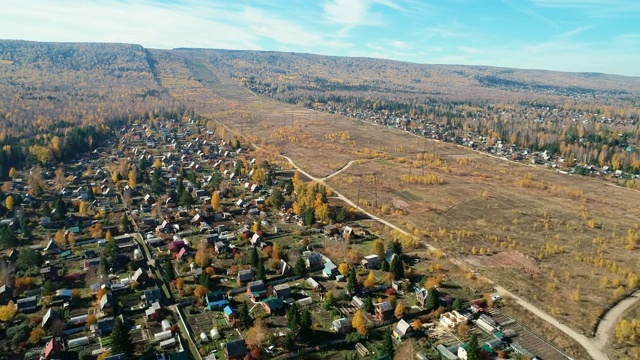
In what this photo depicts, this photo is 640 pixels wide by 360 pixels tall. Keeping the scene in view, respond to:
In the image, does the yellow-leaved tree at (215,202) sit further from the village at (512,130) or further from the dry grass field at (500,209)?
the village at (512,130)

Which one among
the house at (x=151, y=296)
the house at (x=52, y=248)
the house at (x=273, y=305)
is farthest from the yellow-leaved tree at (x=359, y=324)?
the house at (x=52, y=248)

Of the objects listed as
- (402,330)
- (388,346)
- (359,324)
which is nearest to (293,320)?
(359,324)

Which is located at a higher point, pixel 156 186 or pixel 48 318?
pixel 156 186

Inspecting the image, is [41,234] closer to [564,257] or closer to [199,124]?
[564,257]

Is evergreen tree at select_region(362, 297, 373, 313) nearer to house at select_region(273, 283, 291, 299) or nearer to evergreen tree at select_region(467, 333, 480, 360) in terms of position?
house at select_region(273, 283, 291, 299)

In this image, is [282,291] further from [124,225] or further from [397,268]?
[124,225]
